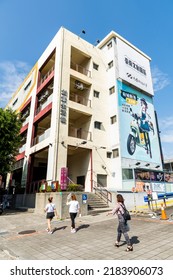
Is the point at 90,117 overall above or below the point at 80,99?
below

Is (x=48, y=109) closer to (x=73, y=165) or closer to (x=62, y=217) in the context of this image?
(x=73, y=165)

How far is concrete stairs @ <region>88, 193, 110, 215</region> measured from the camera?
15102 millimetres

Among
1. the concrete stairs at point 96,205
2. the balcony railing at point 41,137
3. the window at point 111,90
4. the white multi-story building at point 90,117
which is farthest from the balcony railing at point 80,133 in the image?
the window at point 111,90

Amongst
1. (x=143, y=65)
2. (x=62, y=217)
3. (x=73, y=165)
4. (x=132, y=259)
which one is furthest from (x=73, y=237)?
(x=143, y=65)

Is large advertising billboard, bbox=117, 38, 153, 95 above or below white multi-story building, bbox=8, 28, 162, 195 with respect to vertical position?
above

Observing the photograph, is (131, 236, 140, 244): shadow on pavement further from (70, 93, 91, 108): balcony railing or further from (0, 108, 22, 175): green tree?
(70, 93, 91, 108): balcony railing

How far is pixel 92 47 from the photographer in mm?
25734

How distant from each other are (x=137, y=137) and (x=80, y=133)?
7342 millimetres

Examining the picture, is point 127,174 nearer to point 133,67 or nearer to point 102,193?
point 102,193

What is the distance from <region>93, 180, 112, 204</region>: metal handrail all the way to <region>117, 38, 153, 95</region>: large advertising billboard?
14.3m

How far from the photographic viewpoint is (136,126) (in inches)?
969

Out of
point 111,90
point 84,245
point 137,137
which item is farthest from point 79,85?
point 84,245

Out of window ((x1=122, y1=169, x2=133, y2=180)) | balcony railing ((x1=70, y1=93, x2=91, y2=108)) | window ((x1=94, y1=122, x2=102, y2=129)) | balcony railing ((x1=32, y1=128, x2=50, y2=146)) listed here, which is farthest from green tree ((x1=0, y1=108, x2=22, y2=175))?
window ((x1=122, y1=169, x2=133, y2=180))
